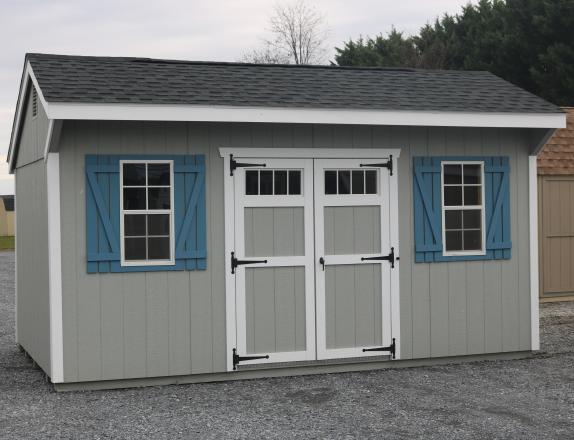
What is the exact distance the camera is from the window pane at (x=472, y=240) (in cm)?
924

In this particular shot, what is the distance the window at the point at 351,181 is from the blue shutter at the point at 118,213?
1.16 metres

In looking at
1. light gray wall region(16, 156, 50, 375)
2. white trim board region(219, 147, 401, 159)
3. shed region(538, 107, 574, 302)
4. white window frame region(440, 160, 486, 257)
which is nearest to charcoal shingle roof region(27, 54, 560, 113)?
white trim board region(219, 147, 401, 159)

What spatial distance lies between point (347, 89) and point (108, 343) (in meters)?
3.16

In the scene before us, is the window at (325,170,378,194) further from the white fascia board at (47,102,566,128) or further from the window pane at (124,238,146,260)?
the window pane at (124,238,146,260)

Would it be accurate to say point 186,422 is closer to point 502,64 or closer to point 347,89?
point 347,89

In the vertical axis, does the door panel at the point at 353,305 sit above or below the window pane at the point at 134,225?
below

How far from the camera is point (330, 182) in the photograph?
875 cm

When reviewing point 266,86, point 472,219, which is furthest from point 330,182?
point 472,219

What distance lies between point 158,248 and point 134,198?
18.4 inches

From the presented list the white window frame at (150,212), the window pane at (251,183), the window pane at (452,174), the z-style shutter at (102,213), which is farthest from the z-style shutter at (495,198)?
the z-style shutter at (102,213)

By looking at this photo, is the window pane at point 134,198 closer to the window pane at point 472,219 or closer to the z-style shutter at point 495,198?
the window pane at point 472,219

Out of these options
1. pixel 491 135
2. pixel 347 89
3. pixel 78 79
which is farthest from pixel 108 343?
pixel 491 135

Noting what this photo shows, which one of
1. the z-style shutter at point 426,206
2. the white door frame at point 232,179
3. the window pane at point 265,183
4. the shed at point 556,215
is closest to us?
the white door frame at point 232,179

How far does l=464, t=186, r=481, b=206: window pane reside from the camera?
920 centimetres
